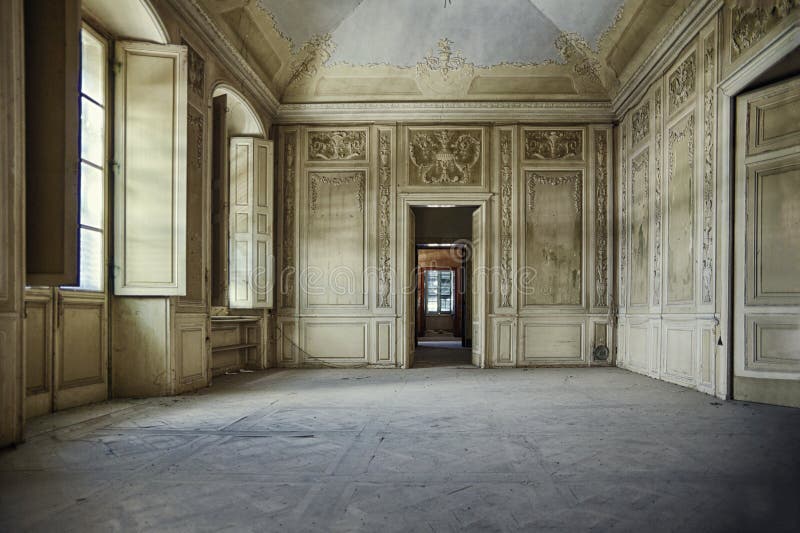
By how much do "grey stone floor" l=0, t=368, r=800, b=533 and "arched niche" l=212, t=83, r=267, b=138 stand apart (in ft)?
12.7

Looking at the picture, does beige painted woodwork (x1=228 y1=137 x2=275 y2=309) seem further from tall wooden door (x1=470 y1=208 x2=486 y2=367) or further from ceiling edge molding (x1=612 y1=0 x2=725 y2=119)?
ceiling edge molding (x1=612 y1=0 x2=725 y2=119)

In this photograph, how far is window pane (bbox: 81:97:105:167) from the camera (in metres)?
4.86

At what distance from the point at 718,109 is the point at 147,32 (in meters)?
5.46

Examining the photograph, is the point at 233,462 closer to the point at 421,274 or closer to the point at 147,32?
the point at 147,32

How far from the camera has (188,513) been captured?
232 cm

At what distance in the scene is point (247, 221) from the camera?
24.7 ft

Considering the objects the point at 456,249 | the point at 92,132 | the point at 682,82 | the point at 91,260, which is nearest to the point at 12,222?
the point at 91,260

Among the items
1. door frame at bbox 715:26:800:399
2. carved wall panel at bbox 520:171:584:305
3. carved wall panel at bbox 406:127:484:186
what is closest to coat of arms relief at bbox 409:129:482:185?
carved wall panel at bbox 406:127:484:186

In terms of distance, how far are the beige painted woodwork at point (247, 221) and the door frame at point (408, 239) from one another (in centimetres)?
197

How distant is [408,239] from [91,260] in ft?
14.6

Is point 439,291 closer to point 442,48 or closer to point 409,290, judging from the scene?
point 409,290

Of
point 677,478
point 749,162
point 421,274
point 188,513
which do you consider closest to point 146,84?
point 188,513

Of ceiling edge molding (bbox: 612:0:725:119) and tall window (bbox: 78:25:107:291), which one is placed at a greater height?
ceiling edge molding (bbox: 612:0:725:119)

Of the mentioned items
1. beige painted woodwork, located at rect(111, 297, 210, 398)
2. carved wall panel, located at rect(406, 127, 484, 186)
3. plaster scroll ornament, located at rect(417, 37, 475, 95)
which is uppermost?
plaster scroll ornament, located at rect(417, 37, 475, 95)
